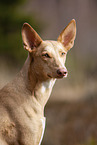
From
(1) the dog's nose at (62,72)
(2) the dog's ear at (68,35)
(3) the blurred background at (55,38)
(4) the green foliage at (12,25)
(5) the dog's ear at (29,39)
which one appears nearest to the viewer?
(1) the dog's nose at (62,72)

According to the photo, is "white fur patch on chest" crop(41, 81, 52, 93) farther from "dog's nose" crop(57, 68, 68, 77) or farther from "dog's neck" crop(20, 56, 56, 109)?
"dog's nose" crop(57, 68, 68, 77)

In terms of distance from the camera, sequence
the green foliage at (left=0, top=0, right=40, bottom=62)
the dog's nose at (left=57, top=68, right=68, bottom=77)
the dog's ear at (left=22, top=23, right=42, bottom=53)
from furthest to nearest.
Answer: the green foliage at (left=0, top=0, right=40, bottom=62)
the dog's ear at (left=22, top=23, right=42, bottom=53)
the dog's nose at (left=57, top=68, right=68, bottom=77)

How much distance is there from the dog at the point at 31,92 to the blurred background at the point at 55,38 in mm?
6435

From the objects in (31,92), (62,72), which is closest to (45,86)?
(31,92)

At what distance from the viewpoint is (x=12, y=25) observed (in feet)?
36.3

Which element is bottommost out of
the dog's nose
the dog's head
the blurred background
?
the blurred background

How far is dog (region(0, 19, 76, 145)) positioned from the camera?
2572 millimetres

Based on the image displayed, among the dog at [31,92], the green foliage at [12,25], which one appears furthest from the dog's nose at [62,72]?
the green foliage at [12,25]

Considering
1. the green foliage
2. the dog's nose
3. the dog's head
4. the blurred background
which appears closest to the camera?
the dog's nose

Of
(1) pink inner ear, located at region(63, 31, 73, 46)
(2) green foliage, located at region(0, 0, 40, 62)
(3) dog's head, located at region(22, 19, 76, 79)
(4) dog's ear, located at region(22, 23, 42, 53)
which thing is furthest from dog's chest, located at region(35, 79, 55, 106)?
(2) green foliage, located at region(0, 0, 40, 62)

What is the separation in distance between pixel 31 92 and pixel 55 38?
30.7 ft

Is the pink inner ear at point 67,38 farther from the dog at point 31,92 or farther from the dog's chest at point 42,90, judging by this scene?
the dog's chest at point 42,90

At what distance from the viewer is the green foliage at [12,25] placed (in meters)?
10.8

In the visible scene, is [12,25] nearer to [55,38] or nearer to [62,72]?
[55,38]
